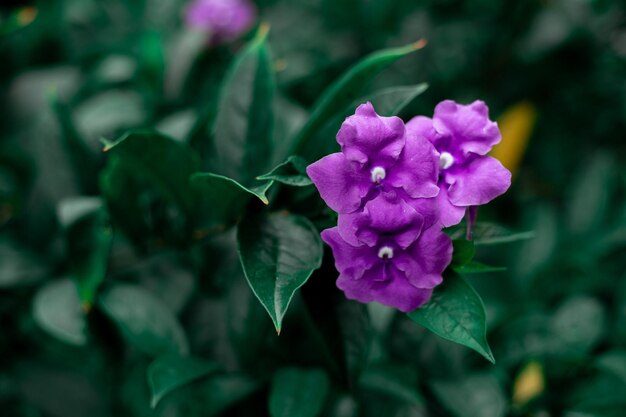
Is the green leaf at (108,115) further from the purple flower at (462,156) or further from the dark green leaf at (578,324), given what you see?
the dark green leaf at (578,324)

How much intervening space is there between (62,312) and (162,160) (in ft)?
1.16

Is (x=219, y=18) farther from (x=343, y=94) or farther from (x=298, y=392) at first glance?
(x=298, y=392)

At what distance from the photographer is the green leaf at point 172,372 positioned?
857 millimetres

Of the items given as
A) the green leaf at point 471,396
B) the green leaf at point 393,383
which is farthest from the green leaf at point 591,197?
the green leaf at point 393,383

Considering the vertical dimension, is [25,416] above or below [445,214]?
below

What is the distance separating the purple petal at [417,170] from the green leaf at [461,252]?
0.08m

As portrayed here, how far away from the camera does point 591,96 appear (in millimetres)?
2008

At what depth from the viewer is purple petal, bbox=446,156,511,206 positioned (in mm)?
711

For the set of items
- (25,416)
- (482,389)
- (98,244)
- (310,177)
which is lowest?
(25,416)

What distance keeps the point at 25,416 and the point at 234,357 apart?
0.72m

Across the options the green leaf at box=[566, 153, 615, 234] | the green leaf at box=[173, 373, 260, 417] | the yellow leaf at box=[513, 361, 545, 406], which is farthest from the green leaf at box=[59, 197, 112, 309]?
the green leaf at box=[566, 153, 615, 234]

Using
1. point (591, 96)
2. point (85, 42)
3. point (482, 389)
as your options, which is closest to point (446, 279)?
point (482, 389)

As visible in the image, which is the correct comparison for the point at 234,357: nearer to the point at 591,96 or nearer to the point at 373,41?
the point at 373,41

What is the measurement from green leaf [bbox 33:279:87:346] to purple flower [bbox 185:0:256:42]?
76 cm
